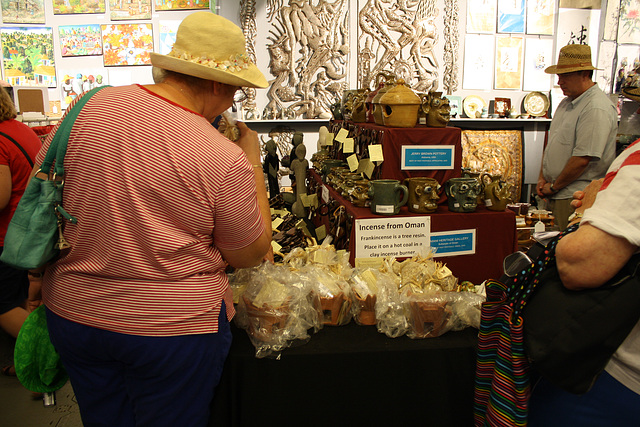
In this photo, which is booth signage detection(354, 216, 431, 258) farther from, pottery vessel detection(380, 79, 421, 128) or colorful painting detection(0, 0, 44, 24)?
colorful painting detection(0, 0, 44, 24)

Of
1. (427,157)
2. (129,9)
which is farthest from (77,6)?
(427,157)

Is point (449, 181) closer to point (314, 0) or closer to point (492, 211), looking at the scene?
point (492, 211)

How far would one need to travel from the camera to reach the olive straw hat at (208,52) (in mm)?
1115

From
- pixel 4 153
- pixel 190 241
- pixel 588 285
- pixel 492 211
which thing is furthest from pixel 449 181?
pixel 4 153

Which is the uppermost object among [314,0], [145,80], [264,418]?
[314,0]

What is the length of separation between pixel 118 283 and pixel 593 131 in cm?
321

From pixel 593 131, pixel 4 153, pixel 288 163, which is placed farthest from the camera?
pixel 288 163

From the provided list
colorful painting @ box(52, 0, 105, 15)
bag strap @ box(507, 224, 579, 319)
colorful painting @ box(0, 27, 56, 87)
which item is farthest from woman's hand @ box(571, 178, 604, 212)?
colorful painting @ box(0, 27, 56, 87)

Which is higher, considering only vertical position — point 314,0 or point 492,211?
point 314,0

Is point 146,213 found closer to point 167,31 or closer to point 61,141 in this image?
point 61,141

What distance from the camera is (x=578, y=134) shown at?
3.25 metres

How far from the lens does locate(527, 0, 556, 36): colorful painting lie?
5238 mm

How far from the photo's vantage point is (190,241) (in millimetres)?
1094

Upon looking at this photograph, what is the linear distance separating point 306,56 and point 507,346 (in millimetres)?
4440
